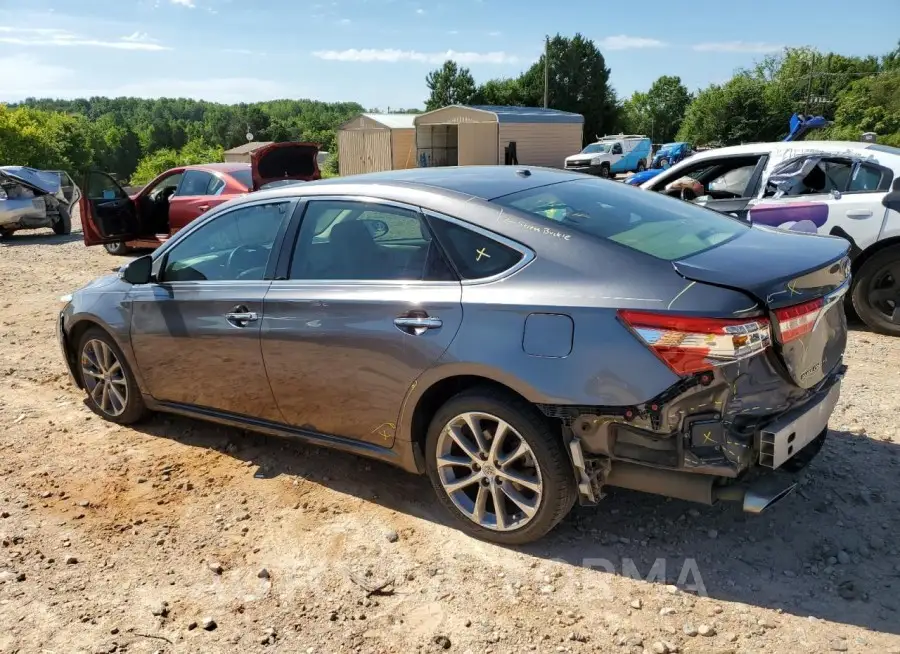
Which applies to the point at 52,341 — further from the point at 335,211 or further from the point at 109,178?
the point at 335,211

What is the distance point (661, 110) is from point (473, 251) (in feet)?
275

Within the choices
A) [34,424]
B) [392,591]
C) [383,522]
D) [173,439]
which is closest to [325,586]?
[392,591]

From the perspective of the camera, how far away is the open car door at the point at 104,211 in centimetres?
1030

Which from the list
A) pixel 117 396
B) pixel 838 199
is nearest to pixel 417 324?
pixel 117 396

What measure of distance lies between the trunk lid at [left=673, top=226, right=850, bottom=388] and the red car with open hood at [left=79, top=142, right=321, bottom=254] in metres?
8.83

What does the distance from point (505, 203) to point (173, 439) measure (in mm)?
2847

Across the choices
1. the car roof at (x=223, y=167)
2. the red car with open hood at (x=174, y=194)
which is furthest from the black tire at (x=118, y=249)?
the car roof at (x=223, y=167)

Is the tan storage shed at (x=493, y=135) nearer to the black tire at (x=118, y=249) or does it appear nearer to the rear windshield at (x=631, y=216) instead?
the black tire at (x=118, y=249)

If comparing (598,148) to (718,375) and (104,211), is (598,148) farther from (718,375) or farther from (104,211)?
(718,375)

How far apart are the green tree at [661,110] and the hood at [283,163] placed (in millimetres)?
64103

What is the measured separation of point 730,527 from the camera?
3361mm

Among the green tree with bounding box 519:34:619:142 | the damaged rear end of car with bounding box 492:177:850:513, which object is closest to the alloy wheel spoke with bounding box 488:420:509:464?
the damaged rear end of car with bounding box 492:177:850:513

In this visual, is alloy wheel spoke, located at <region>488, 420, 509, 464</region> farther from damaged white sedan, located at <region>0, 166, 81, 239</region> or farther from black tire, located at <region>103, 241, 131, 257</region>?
damaged white sedan, located at <region>0, 166, 81, 239</region>

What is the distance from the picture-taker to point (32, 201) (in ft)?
52.3
